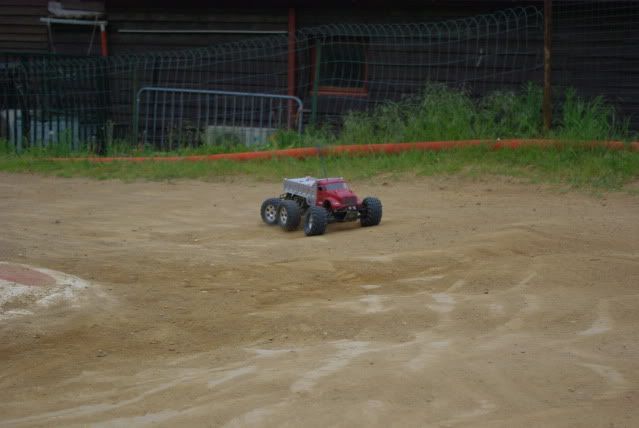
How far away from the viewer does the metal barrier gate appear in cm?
1662

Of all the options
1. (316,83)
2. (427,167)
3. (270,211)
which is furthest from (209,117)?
(270,211)

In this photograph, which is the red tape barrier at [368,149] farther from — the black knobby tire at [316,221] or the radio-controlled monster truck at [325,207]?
the black knobby tire at [316,221]

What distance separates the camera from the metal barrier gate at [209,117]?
1662cm

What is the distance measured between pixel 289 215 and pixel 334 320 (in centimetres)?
323

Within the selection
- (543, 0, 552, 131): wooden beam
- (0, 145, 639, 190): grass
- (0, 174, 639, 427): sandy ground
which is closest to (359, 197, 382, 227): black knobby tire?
(0, 174, 639, 427): sandy ground

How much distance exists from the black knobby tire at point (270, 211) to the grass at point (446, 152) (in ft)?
9.81

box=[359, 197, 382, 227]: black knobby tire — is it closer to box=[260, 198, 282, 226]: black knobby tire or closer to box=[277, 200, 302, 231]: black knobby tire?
box=[277, 200, 302, 231]: black knobby tire

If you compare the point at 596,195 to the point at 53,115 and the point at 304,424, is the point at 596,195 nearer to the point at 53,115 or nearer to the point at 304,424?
the point at 304,424

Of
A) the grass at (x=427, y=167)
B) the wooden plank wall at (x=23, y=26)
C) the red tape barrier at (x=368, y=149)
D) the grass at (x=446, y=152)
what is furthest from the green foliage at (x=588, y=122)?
the wooden plank wall at (x=23, y=26)

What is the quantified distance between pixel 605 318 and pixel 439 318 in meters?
1.13

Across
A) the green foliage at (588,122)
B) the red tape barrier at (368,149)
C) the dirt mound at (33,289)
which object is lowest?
the dirt mound at (33,289)

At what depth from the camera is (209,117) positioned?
1812cm

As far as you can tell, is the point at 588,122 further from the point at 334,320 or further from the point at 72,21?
the point at 72,21

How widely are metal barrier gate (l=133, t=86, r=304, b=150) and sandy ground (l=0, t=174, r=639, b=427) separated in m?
5.72
